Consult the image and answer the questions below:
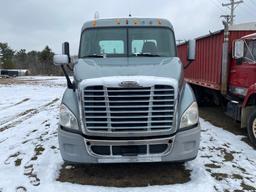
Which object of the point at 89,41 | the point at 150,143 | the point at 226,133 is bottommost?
the point at 226,133

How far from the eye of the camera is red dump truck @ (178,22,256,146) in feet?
26.6

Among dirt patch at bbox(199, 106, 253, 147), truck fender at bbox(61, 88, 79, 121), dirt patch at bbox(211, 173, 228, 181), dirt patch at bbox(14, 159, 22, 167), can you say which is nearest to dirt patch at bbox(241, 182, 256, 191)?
dirt patch at bbox(211, 173, 228, 181)

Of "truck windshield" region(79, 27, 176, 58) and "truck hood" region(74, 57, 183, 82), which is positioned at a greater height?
"truck windshield" region(79, 27, 176, 58)

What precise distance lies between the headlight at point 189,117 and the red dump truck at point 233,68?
199 cm

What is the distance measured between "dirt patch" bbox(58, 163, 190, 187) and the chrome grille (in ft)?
2.75

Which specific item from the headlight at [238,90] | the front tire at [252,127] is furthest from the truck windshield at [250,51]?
the front tire at [252,127]

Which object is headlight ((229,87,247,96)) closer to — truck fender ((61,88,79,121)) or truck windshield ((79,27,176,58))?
truck windshield ((79,27,176,58))

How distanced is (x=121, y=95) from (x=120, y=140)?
0.62 metres

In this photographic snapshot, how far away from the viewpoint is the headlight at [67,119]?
4.96m

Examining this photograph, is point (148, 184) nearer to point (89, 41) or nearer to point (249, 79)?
point (89, 41)

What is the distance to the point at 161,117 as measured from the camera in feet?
15.9

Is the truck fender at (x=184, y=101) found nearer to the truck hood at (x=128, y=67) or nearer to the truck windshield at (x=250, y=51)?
the truck hood at (x=128, y=67)

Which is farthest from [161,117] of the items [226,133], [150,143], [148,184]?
[226,133]

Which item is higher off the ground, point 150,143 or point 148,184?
point 150,143
